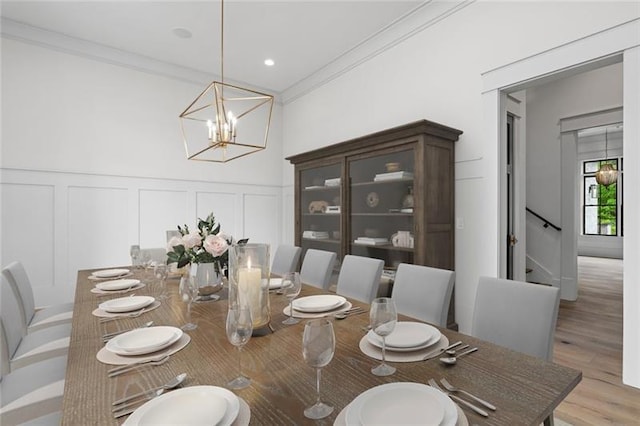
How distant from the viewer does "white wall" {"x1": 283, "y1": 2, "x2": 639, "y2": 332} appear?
2.16m

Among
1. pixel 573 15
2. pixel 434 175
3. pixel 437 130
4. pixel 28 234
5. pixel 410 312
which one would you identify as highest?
pixel 573 15

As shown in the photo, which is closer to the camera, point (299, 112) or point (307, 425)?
point (307, 425)

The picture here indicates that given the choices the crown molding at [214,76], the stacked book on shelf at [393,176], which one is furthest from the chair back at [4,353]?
the crown molding at [214,76]

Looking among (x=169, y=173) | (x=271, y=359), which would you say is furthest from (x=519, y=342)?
(x=169, y=173)

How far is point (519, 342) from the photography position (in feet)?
4.02

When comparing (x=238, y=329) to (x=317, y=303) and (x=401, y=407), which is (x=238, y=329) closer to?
(x=401, y=407)

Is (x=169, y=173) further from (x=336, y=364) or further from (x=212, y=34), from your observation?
(x=336, y=364)

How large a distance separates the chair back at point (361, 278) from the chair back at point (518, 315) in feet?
2.01

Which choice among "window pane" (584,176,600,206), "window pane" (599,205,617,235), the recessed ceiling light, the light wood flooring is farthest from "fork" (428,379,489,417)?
"window pane" (584,176,600,206)

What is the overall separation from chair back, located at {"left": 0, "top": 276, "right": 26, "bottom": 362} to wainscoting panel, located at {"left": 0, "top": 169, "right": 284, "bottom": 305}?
1.87m

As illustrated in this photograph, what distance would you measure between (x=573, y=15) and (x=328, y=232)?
8.43ft

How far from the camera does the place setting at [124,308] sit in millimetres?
1402

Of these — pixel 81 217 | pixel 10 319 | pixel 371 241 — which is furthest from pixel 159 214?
pixel 371 241

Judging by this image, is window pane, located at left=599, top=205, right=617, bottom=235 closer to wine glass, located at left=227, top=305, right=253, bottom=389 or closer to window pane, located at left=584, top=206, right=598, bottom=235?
window pane, located at left=584, top=206, right=598, bottom=235
